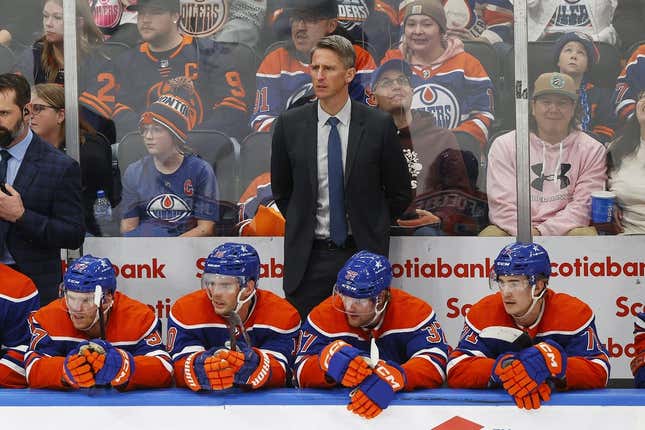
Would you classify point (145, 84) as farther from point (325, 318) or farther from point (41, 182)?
point (325, 318)

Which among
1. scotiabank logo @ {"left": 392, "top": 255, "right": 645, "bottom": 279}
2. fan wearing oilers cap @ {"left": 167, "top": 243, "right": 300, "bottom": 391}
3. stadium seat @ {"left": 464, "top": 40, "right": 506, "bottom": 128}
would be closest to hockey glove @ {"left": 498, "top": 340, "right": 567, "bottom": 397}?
fan wearing oilers cap @ {"left": 167, "top": 243, "right": 300, "bottom": 391}

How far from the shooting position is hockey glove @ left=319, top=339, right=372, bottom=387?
365 centimetres

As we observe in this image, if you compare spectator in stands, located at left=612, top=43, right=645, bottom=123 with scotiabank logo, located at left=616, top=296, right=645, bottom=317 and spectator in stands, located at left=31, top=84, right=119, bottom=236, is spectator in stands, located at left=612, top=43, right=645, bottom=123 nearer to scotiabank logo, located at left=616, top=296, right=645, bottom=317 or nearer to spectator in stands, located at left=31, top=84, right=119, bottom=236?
scotiabank logo, located at left=616, top=296, right=645, bottom=317

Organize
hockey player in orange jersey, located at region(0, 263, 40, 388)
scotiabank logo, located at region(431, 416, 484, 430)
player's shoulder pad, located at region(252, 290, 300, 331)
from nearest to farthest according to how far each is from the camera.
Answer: scotiabank logo, located at region(431, 416, 484, 430)
hockey player in orange jersey, located at region(0, 263, 40, 388)
player's shoulder pad, located at region(252, 290, 300, 331)

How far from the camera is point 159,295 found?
5.59 metres

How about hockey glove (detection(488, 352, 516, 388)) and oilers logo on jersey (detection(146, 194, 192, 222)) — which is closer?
hockey glove (detection(488, 352, 516, 388))

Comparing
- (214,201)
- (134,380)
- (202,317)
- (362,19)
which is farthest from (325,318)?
(362,19)

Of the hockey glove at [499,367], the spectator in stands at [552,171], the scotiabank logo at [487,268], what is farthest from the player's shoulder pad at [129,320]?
the spectator in stands at [552,171]

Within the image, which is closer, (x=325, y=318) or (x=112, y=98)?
(x=325, y=318)

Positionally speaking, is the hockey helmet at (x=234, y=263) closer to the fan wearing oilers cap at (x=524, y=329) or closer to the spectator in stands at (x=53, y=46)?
the fan wearing oilers cap at (x=524, y=329)

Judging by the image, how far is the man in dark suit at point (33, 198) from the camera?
482cm

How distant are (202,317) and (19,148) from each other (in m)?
1.41

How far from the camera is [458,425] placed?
3.56m

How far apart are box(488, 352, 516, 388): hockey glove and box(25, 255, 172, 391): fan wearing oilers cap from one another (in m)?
1.18
